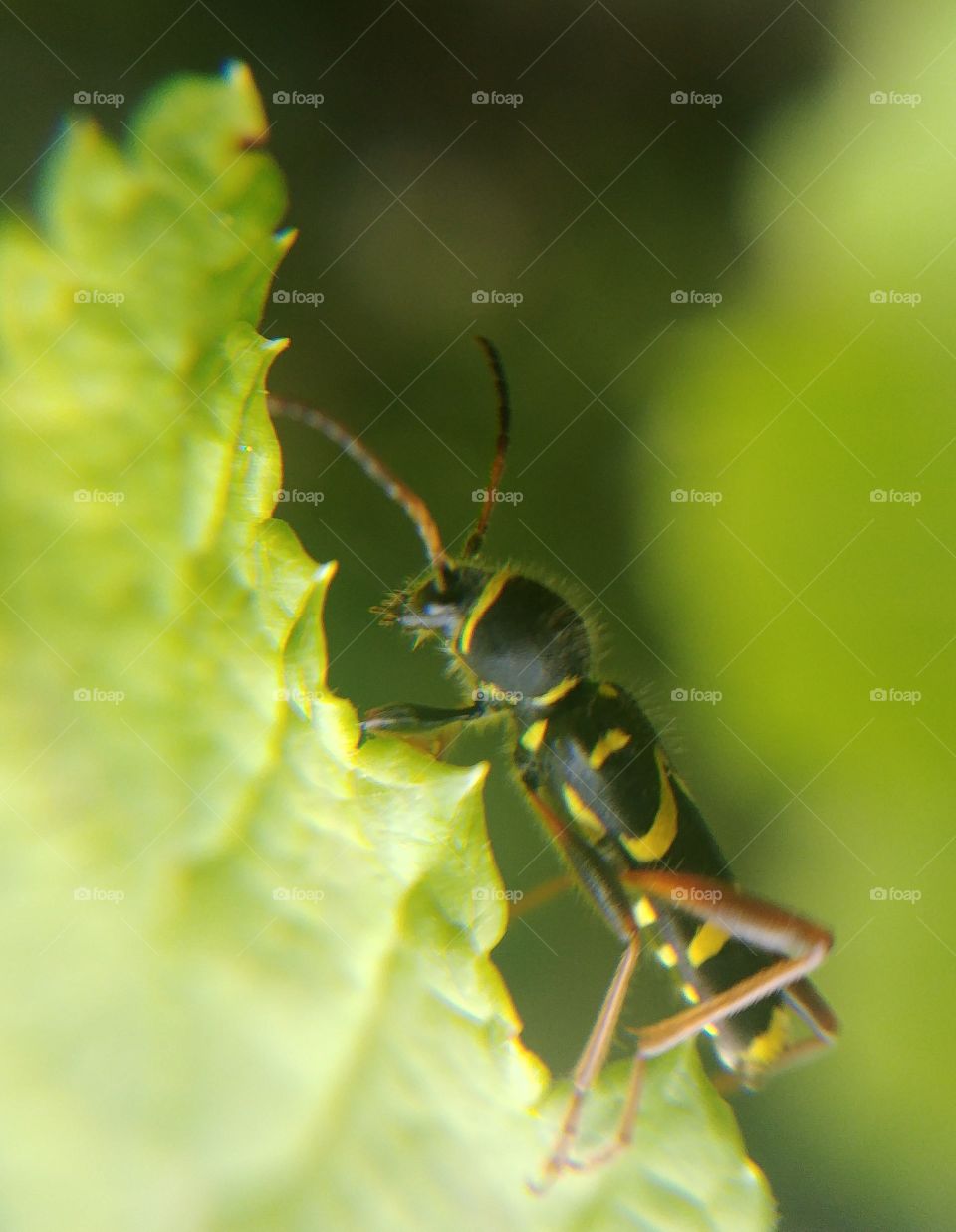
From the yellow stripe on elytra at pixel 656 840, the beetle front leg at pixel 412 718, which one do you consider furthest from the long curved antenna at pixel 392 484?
the yellow stripe on elytra at pixel 656 840

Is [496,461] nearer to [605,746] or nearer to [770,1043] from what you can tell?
[605,746]

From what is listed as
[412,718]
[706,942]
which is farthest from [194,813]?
[706,942]

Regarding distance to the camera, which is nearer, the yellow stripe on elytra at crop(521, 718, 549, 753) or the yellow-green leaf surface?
the yellow-green leaf surface

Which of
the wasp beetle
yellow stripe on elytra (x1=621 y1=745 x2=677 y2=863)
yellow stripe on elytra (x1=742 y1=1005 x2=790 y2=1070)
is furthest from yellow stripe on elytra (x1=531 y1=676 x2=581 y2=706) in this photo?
yellow stripe on elytra (x1=742 y1=1005 x2=790 y2=1070)

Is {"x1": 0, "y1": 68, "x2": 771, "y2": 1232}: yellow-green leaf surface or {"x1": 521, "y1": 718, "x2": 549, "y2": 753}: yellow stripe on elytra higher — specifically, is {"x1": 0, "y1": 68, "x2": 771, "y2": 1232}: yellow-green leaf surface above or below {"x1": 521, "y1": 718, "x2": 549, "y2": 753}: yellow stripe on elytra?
above

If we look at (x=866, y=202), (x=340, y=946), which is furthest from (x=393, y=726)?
(x=866, y=202)

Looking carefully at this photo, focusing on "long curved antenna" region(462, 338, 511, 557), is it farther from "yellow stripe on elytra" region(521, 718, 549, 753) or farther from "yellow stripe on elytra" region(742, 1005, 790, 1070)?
"yellow stripe on elytra" region(742, 1005, 790, 1070)
